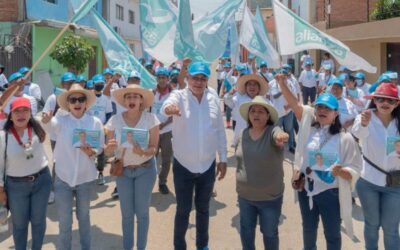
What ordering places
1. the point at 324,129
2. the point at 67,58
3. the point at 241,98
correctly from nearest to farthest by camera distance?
1. the point at 324,129
2. the point at 241,98
3. the point at 67,58

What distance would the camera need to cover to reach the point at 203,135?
4.37m

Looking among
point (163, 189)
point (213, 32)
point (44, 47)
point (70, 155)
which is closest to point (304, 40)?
point (213, 32)

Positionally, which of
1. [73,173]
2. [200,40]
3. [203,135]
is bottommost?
[73,173]

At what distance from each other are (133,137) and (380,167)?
7.63 feet

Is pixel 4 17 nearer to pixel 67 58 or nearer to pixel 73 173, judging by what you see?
pixel 67 58

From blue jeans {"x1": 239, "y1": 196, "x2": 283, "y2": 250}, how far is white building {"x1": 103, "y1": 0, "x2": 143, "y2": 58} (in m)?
28.2

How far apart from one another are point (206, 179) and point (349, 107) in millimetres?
3117

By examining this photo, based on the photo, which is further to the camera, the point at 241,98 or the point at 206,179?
the point at 241,98

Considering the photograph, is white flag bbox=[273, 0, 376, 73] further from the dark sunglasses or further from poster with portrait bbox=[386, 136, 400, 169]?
the dark sunglasses

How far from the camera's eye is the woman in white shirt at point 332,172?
3668 millimetres

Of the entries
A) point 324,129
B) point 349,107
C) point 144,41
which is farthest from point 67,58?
point 324,129

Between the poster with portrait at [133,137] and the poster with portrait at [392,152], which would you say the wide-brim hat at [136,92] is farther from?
the poster with portrait at [392,152]

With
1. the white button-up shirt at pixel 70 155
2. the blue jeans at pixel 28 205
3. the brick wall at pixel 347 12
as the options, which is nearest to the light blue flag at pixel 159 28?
the white button-up shirt at pixel 70 155

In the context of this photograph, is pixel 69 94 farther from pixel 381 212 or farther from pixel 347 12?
pixel 347 12
